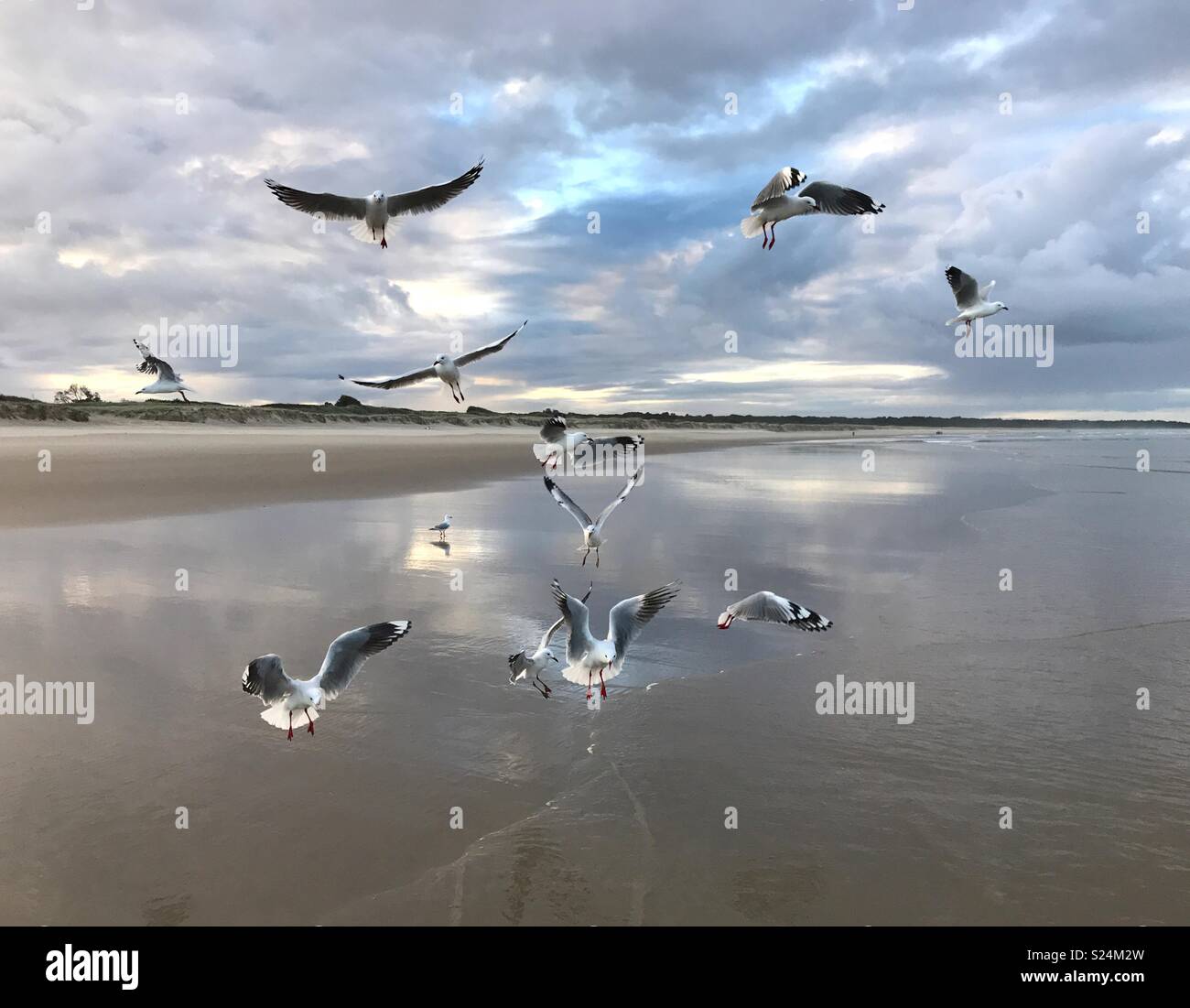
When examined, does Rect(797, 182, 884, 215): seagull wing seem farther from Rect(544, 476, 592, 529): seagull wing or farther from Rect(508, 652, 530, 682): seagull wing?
Rect(508, 652, 530, 682): seagull wing

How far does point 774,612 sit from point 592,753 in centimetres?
190

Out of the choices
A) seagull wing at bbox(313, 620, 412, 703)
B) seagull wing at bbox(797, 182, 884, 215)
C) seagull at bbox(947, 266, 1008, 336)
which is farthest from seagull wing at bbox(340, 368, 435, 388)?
seagull at bbox(947, 266, 1008, 336)

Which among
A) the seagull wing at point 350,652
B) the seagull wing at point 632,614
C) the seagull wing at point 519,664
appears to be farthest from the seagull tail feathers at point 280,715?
the seagull wing at point 632,614

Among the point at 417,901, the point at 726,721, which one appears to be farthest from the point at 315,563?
the point at 417,901

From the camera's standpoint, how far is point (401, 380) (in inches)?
306

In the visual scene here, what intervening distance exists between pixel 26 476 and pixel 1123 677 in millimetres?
20058

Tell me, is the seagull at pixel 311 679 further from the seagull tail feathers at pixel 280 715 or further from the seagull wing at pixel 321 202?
the seagull wing at pixel 321 202

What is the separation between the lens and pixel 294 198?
766 cm

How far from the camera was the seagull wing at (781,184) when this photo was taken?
23.6ft

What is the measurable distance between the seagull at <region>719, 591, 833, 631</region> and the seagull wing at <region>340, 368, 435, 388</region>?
3.85m

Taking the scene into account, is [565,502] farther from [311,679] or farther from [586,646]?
[311,679]

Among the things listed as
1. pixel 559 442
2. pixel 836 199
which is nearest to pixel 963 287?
pixel 836 199

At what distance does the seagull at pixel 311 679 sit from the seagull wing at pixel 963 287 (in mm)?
8824

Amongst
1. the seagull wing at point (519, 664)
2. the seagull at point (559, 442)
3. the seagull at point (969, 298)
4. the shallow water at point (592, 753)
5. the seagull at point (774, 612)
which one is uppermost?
the seagull at point (969, 298)
